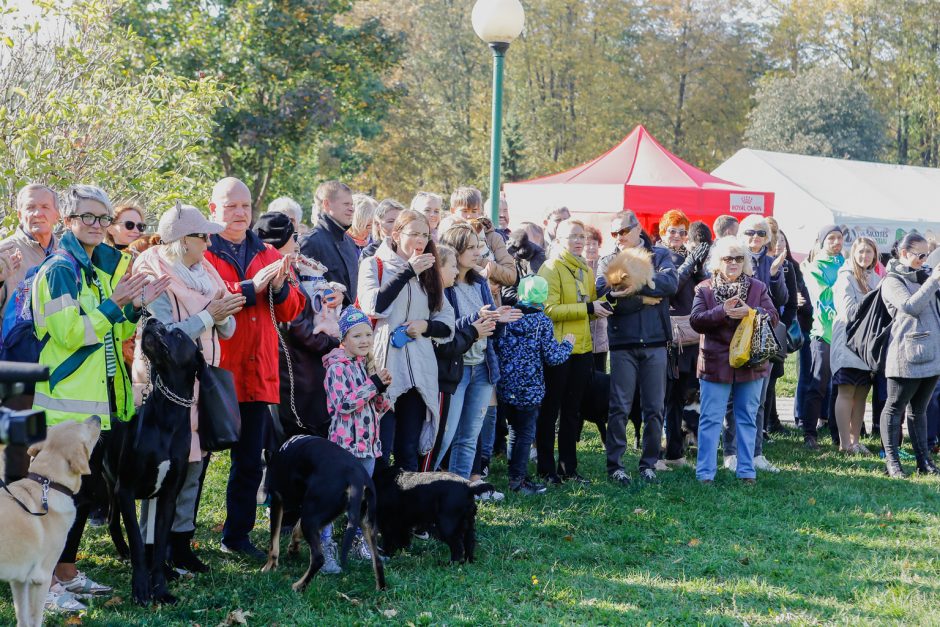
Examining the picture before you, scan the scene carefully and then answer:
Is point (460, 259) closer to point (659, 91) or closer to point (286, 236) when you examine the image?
point (286, 236)

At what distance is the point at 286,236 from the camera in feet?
18.7

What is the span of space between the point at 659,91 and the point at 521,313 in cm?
3562

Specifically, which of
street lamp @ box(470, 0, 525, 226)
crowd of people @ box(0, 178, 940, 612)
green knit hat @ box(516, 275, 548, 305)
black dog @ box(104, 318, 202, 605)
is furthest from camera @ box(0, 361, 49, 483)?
street lamp @ box(470, 0, 525, 226)

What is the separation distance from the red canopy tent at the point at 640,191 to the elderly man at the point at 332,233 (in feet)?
24.2

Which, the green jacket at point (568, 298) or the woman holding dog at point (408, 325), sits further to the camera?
the green jacket at point (568, 298)

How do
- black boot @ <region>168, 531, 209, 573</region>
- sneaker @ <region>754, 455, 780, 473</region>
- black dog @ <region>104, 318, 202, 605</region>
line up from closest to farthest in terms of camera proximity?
1. black dog @ <region>104, 318, 202, 605</region>
2. black boot @ <region>168, 531, 209, 573</region>
3. sneaker @ <region>754, 455, 780, 473</region>

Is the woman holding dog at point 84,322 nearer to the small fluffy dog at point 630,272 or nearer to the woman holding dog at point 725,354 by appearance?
the small fluffy dog at point 630,272

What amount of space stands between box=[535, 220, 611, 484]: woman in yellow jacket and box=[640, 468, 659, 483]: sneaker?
528mm

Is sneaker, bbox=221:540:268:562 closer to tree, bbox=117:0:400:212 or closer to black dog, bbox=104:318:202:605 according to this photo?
black dog, bbox=104:318:202:605

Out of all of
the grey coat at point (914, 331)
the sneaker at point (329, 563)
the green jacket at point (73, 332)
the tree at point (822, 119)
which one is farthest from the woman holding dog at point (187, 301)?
the tree at point (822, 119)

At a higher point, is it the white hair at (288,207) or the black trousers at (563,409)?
the white hair at (288,207)

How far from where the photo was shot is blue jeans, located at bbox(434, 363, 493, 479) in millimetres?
6574

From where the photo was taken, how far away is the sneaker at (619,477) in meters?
7.36

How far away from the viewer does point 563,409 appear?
7340 millimetres
